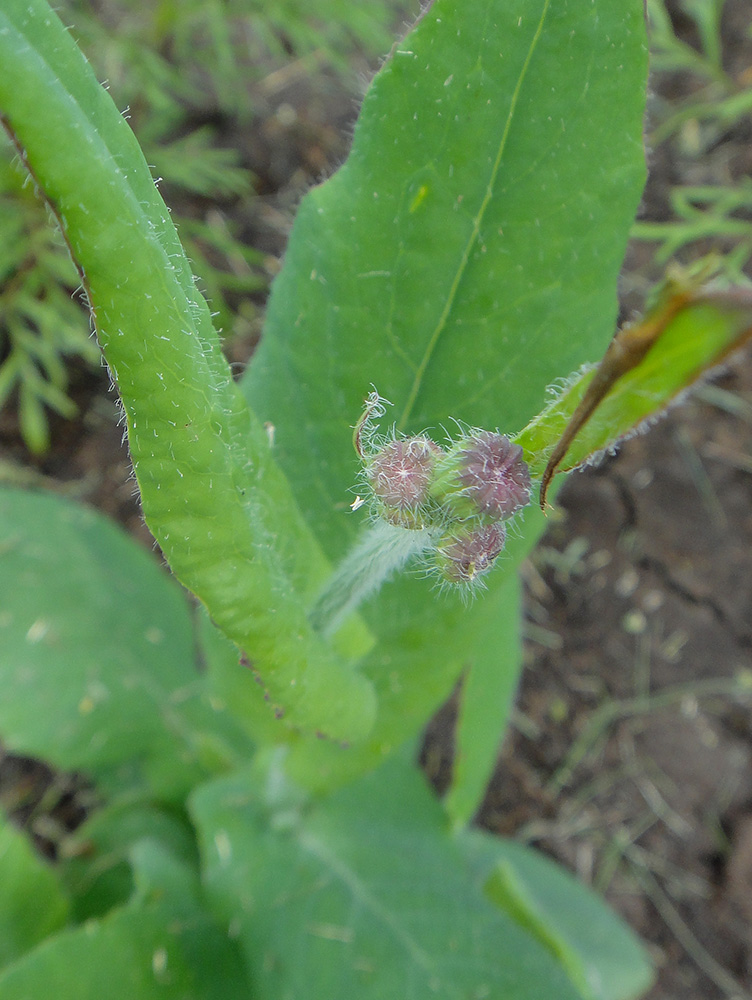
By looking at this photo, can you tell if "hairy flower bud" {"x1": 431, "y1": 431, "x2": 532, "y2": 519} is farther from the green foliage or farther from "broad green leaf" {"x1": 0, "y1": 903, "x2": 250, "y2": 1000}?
the green foliage

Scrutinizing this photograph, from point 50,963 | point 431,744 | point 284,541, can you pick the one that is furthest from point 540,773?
point 284,541

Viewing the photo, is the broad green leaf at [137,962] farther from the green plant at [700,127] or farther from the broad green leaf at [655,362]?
the green plant at [700,127]

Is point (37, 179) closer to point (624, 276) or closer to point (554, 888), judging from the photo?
point (554, 888)

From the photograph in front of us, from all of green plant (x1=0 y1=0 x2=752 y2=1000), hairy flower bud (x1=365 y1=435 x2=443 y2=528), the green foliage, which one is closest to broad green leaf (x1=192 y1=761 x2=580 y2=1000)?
green plant (x1=0 y1=0 x2=752 y2=1000)

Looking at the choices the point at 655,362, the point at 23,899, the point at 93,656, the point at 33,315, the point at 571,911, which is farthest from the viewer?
the point at 33,315

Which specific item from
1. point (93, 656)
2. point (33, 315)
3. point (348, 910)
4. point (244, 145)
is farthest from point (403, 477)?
point (244, 145)

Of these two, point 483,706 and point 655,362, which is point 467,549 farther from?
point 483,706

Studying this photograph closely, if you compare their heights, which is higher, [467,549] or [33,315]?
[467,549]

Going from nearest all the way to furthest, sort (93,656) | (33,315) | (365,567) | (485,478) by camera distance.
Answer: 1. (485,478)
2. (365,567)
3. (93,656)
4. (33,315)
